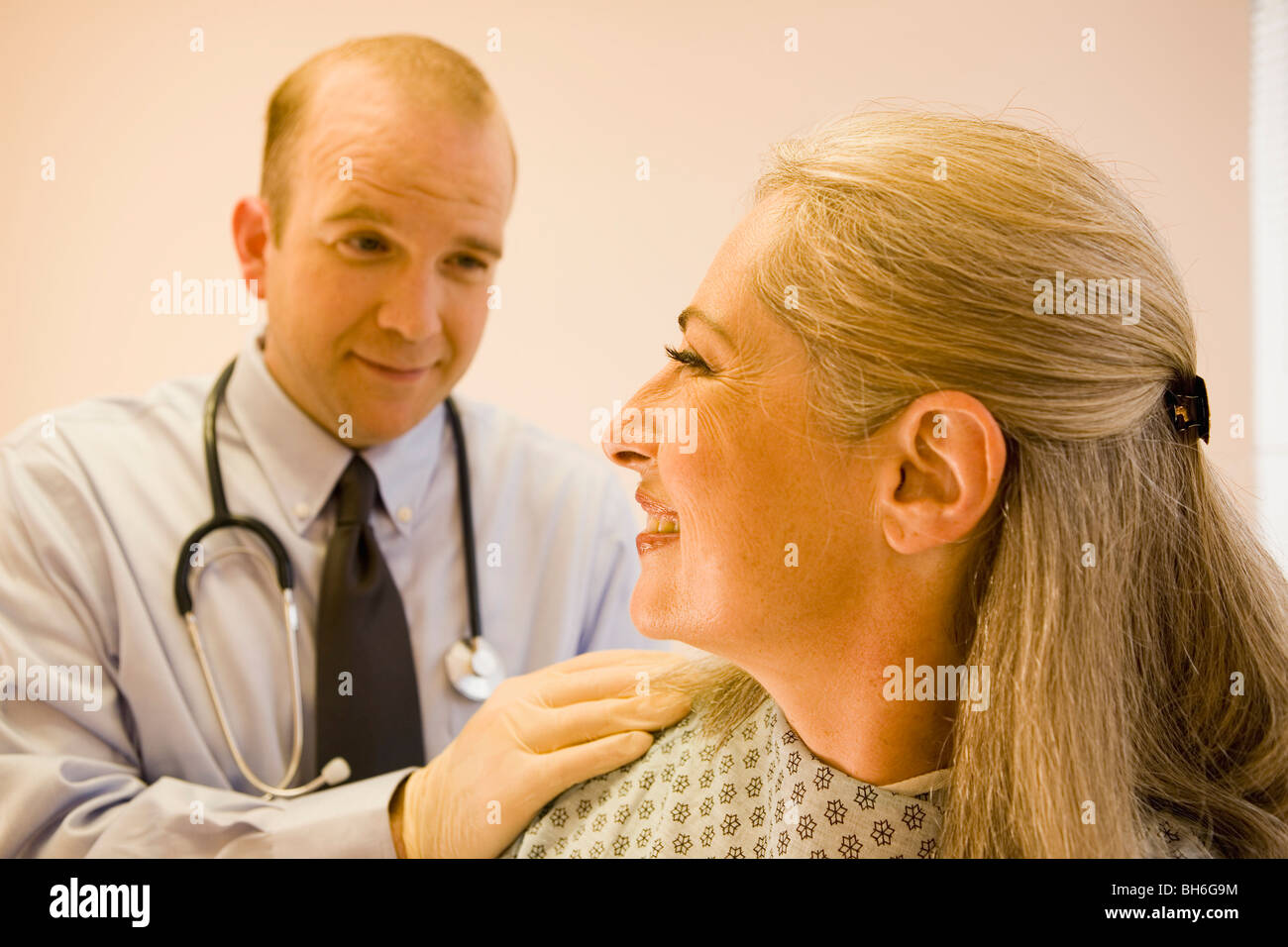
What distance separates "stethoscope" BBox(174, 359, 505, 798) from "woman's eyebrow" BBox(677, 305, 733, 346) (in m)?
0.50

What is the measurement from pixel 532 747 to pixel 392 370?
50 cm

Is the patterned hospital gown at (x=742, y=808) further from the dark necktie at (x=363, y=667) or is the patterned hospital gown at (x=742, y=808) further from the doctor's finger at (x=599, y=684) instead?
the dark necktie at (x=363, y=667)

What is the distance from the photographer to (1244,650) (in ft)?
2.61

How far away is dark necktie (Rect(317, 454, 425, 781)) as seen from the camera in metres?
1.08

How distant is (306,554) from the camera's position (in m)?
1.12

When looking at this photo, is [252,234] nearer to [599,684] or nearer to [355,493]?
[355,493]

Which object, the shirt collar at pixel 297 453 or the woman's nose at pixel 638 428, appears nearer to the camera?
the woman's nose at pixel 638 428

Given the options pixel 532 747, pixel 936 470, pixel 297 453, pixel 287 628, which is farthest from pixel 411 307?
pixel 936 470

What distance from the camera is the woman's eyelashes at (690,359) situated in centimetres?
79

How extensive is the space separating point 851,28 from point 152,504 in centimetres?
99

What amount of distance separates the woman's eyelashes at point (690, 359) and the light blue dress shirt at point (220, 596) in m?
0.47

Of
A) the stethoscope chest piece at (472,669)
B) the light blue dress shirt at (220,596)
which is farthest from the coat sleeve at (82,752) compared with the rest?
the stethoscope chest piece at (472,669)
